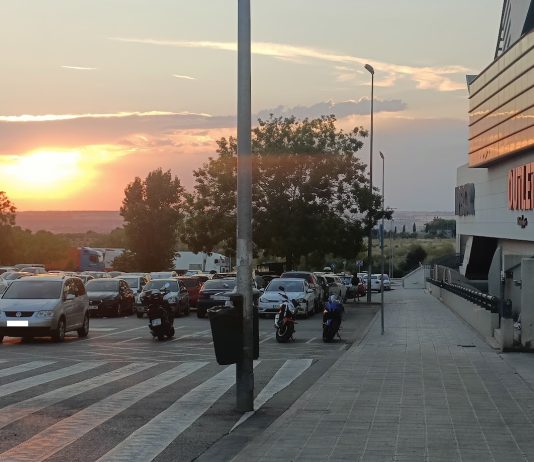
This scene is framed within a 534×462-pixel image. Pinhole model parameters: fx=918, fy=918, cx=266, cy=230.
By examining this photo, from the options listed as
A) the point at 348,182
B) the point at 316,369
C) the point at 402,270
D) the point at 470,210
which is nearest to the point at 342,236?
the point at 348,182

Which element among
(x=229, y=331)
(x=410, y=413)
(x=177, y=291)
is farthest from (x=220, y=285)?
(x=410, y=413)

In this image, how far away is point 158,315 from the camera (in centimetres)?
2405

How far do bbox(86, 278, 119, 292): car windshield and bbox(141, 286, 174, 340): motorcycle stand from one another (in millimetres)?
13521

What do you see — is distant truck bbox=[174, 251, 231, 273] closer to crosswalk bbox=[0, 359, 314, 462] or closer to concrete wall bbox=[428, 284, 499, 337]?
concrete wall bbox=[428, 284, 499, 337]

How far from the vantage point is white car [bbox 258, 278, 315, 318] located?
35.4 metres

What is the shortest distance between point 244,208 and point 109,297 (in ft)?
85.8

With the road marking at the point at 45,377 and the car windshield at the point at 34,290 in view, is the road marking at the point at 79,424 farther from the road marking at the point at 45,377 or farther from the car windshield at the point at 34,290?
the car windshield at the point at 34,290

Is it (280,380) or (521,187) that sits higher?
(521,187)

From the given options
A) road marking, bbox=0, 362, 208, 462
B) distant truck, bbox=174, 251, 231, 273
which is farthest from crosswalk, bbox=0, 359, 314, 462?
distant truck, bbox=174, 251, 231, 273

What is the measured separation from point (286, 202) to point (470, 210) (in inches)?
808

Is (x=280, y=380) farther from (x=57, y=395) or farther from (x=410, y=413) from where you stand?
(x=410, y=413)

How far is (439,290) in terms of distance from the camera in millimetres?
52844

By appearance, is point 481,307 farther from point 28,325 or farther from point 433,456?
point 433,456

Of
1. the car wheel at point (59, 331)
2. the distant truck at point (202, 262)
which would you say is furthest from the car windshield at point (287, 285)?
the distant truck at point (202, 262)
